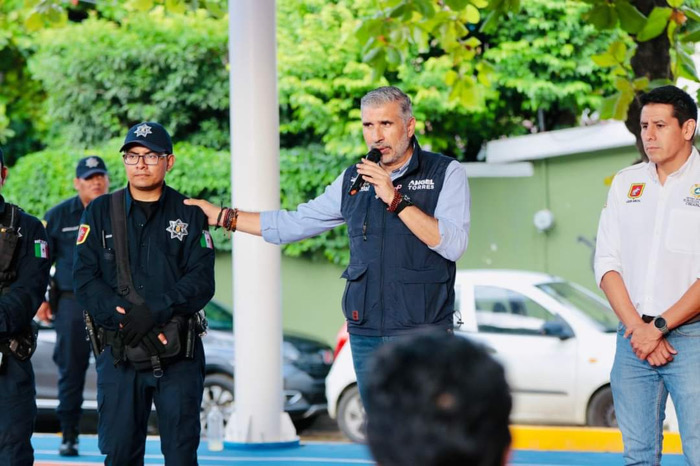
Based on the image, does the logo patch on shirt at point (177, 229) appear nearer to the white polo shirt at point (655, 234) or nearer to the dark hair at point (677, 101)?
the white polo shirt at point (655, 234)

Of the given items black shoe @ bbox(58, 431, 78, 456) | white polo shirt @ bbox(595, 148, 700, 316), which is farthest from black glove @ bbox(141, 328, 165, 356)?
black shoe @ bbox(58, 431, 78, 456)

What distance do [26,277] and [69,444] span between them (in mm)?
3196

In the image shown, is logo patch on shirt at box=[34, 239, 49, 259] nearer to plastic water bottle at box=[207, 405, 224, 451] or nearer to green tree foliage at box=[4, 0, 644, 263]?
plastic water bottle at box=[207, 405, 224, 451]

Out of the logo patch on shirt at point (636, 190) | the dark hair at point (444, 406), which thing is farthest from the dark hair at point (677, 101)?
the dark hair at point (444, 406)

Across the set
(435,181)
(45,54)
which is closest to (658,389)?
(435,181)

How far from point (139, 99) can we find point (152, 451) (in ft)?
36.4

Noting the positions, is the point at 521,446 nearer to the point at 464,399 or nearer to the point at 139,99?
the point at 464,399

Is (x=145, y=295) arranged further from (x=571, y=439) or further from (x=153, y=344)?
(x=571, y=439)

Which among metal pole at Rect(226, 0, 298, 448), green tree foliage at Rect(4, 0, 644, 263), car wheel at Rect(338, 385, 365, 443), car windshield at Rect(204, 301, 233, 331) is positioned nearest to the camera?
metal pole at Rect(226, 0, 298, 448)

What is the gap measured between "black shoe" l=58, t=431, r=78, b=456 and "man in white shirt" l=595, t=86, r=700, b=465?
4723 mm

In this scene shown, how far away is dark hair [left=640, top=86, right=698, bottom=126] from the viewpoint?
4.81 metres

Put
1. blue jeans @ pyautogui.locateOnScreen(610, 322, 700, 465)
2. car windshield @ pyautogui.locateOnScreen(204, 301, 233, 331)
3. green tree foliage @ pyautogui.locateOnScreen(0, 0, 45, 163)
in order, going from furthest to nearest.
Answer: green tree foliage @ pyautogui.locateOnScreen(0, 0, 45, 163) → car windshield @ pyautogui.locateOnScreen(204, 301, 233, 331) → blue jeans @ pyautogui.locateOnScreen(610, 322, 700, 465)

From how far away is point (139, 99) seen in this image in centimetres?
1886

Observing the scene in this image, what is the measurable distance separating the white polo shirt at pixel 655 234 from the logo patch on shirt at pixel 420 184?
80 centimetres
